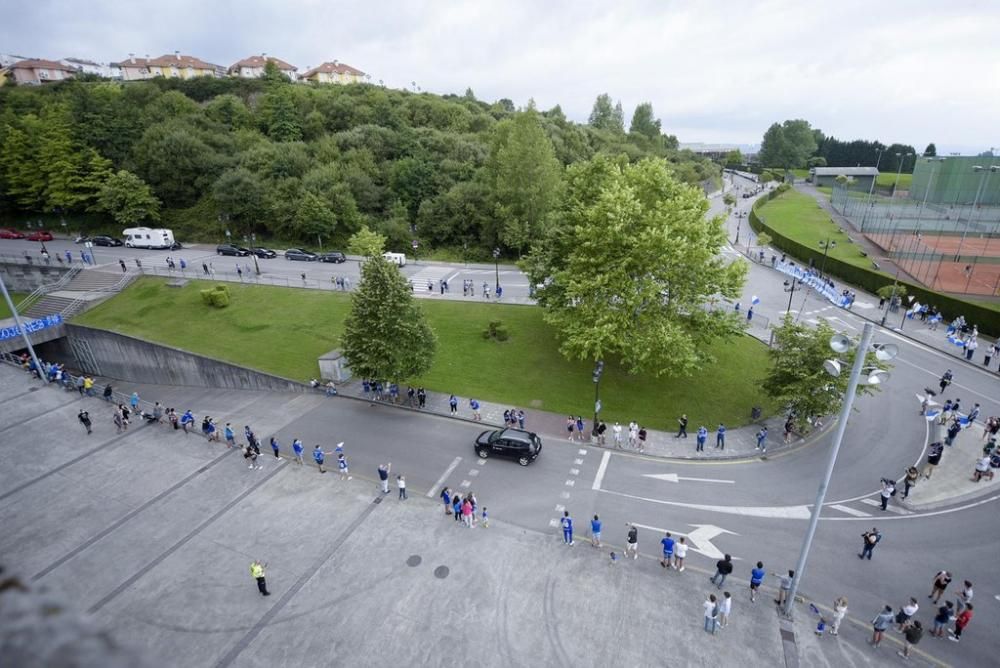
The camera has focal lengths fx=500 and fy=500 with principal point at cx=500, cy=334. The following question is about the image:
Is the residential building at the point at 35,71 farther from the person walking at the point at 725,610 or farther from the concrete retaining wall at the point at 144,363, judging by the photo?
the person walking at the point at 725,610

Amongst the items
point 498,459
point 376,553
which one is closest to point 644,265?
point 498,459

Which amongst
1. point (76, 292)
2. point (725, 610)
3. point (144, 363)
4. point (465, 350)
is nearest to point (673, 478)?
point (725, 610)

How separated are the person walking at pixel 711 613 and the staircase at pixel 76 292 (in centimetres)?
4965

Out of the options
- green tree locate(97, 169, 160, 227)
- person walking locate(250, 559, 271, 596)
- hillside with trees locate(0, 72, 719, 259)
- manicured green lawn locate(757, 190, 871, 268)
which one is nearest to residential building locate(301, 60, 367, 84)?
hillside with trees locate(0, 72, 719, 259)

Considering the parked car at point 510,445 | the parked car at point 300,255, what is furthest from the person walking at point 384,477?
the parked car at point 300,255

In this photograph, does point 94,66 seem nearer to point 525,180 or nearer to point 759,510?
point 525,180

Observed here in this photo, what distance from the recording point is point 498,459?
72.3 ft

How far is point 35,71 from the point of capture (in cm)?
10644

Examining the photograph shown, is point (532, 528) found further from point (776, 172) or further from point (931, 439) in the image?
point (776, 172)

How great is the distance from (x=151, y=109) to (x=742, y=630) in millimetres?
84957

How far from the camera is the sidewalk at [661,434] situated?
73.9 ft

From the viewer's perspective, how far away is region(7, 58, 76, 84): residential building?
10550 centimetres

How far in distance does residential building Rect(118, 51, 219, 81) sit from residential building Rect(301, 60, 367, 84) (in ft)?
66.4

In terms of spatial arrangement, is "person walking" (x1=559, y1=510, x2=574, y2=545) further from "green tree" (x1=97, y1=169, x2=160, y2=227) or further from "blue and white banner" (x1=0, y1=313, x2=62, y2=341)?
"green tree" (x1=97, y1=169, x2=160, y2=227)
